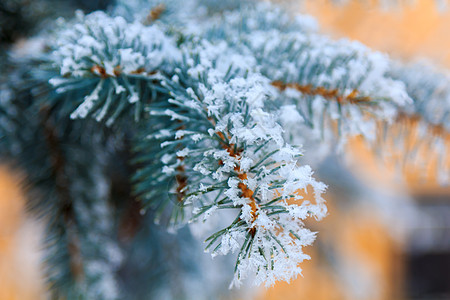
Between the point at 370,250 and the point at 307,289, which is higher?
the point at 307,289

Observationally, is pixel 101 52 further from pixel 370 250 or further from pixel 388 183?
pixel 370 250

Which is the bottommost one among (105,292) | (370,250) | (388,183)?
(370,250)

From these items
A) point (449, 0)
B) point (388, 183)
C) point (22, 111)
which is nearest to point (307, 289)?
point (388, 183)

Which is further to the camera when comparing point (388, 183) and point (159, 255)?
point (388, 183)

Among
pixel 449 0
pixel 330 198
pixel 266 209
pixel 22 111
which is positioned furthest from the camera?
pixel 330 198

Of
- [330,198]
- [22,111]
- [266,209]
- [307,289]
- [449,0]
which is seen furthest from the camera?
[307,289]

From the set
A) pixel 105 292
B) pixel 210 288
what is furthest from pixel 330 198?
pixel 105 292

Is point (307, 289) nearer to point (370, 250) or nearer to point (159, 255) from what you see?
point (370, 250)

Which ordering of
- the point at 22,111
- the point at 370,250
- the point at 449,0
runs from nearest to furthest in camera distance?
the point at 22,111, the point at 449,0, the point at 370,250

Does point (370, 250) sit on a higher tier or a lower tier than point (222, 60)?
lower
